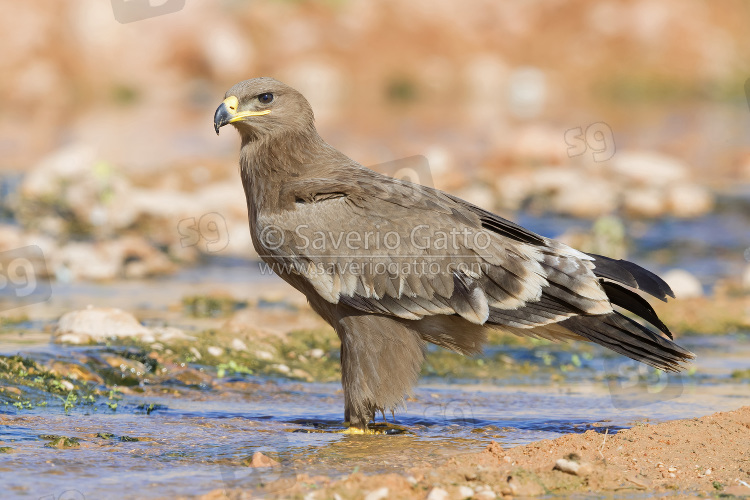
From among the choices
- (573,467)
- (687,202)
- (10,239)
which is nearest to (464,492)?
(573,467)

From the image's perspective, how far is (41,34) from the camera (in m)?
30.5

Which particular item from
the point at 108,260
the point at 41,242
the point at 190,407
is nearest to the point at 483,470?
the point at 190,407

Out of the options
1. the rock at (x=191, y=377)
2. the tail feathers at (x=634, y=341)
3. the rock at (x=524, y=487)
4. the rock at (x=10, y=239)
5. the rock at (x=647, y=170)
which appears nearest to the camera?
the rock at (x=524, y=487)

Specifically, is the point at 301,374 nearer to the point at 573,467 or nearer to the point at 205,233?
the point at 573,467

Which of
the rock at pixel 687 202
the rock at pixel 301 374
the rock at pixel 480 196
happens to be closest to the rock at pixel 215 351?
the rock at pixel 301 374

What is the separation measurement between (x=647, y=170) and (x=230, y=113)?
454 inches

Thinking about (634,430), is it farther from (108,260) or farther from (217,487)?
(108,260)

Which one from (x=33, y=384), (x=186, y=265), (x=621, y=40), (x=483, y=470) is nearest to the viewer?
(x=483, y=470)

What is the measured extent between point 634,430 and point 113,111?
22.8 meters

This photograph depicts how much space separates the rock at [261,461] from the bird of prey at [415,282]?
118cm

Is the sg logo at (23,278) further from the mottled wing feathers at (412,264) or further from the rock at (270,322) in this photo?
the mottled wing feathers at (412,264)

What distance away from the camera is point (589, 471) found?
4.95 meters

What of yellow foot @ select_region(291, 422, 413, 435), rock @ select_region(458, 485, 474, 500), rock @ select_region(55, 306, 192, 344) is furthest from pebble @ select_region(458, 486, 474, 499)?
rock @ select_region(55, 306, 192, 344)

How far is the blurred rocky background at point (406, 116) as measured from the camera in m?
13.3
